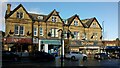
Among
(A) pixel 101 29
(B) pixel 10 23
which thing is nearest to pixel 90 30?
(A) pixel 101 29

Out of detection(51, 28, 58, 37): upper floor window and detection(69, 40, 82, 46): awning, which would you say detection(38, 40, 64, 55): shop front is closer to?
detection(51, 28, 58, 37): upper floor window

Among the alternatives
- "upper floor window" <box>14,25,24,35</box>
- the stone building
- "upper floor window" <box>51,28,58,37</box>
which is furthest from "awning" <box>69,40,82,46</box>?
"upper floor window" <box>14,25,24,35</box>

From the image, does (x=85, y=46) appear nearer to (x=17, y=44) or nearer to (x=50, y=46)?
(x=50, y=46)

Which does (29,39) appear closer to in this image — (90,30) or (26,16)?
(26,16)

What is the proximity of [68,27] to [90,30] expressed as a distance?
633cm

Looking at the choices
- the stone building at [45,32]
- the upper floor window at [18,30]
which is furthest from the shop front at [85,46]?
the upper floor window at [18,30]

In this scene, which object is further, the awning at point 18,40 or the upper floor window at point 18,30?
the upper floor window at point 18,30

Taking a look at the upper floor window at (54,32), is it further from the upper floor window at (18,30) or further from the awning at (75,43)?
the upper floor window at (18,30)

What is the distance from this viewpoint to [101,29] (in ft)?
171

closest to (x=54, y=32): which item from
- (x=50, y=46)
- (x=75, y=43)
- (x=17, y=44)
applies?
(x=50, y=46)

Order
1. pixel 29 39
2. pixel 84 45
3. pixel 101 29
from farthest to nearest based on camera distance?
1. pixel 101 29
2. pixel 84 45
3. pixel 29 39

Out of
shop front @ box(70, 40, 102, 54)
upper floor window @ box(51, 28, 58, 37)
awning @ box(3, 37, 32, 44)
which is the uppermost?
upper floor window @ box(51, 28, 58, 37)

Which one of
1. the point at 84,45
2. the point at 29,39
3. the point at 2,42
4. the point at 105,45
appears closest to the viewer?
the point at 2,42

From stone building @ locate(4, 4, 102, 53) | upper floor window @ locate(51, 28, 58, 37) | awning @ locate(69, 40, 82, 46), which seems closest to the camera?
stone building @ locate(4, 4, 102, 53)
